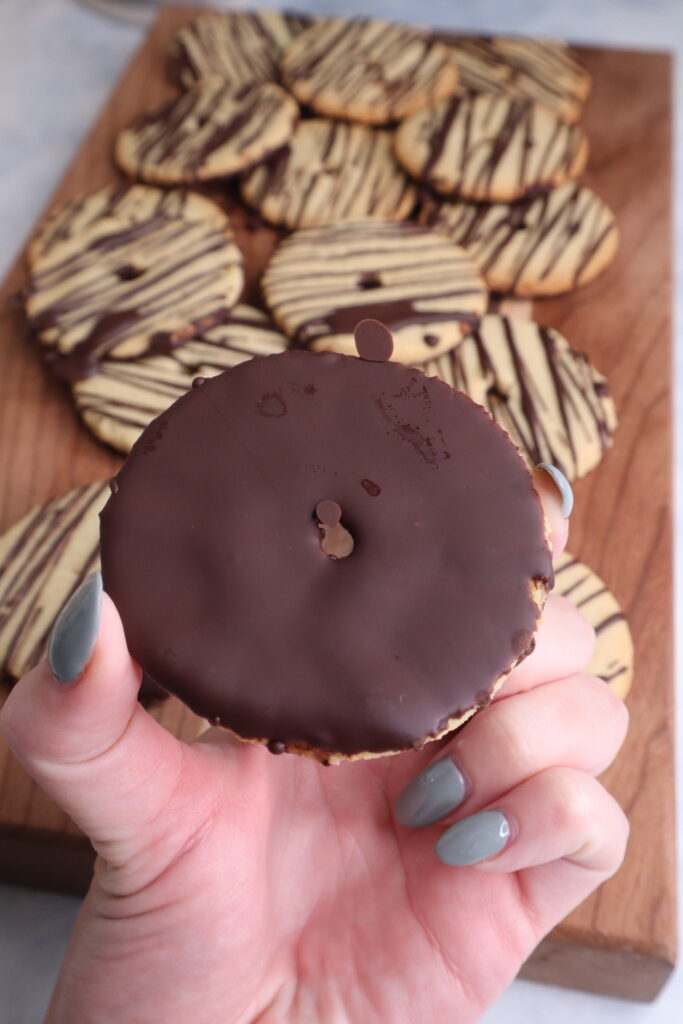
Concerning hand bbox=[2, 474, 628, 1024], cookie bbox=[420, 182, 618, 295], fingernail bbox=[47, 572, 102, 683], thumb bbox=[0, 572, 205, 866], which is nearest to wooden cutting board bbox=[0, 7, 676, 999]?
cookie bbox=[420, 182, 618, 295]

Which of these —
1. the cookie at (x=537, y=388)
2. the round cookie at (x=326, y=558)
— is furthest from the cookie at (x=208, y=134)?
the round cookie at (x=326, y=558)

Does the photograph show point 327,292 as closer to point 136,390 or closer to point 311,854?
point 136,390

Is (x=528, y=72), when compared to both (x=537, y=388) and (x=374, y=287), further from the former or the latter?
(x=537, y=388)

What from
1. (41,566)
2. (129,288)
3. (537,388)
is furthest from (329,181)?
(41,566)

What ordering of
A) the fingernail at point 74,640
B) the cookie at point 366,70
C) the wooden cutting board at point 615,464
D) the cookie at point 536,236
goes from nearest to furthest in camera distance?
the fingernail at point 74,640 → the wooden cutting board at point 615,464 → the cookie at point 536,236 → the cookie at point 366,70

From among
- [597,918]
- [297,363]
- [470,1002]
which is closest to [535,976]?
[597,918]

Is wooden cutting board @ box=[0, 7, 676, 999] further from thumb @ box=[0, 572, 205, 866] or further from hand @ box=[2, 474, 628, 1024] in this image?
thumb @ box=[0, 572, 205, 866]

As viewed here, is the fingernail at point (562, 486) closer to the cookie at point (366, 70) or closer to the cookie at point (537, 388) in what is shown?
the cookie at point (537, 388)
